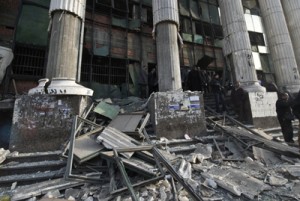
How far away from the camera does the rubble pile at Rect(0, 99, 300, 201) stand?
2744 mm

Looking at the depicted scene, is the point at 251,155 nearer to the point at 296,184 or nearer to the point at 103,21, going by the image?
the point at 296,184

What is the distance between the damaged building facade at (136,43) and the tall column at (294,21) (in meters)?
0.04

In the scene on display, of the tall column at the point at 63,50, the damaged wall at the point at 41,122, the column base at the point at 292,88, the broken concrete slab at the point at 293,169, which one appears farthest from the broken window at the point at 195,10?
the broken concrete slab at the point at 293,169

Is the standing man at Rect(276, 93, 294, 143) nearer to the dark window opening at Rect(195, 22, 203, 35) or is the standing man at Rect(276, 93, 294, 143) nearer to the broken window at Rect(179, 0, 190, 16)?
the dark window opening at Rect(195, 22, 203, 35)

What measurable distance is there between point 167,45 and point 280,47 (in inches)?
253

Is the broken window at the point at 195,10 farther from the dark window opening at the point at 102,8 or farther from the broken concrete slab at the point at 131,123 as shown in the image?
the broken concrete slab at the point at 131,123

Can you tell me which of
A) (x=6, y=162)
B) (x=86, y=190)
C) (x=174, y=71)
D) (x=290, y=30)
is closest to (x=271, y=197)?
(x=86, y=190)

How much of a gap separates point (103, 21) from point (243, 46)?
7256 mm

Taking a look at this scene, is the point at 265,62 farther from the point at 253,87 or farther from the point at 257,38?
the point at 253,87

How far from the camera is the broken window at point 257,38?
49.0 feet

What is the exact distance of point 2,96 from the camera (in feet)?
24.9

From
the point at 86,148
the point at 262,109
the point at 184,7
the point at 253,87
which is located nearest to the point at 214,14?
the point at 184,7

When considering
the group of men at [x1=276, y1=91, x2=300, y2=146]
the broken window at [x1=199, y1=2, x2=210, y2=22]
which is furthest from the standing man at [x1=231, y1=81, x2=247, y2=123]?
the broken window at [x1=199, y1=2, x2=210, y2=22]

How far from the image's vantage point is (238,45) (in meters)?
7.54
